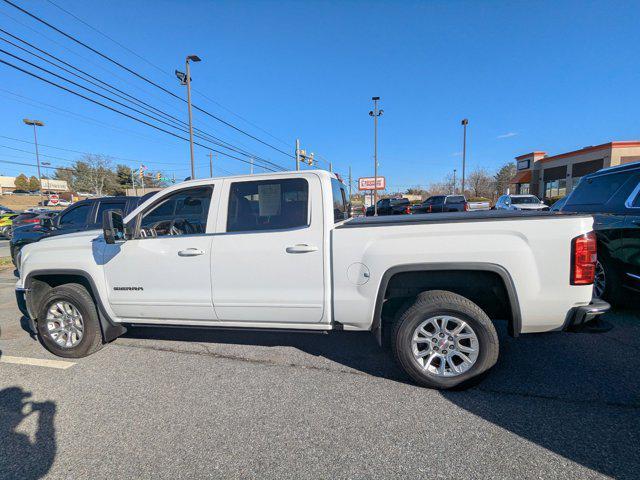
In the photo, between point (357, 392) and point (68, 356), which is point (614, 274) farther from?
point (68, 356)

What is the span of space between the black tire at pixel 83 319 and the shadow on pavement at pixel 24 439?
0.70 m

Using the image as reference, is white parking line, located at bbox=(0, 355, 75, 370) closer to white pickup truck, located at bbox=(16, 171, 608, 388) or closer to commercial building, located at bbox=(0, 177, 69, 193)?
white pickup truck, located at bbox=(16, 171, 608, 388)

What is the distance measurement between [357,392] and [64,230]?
761cm

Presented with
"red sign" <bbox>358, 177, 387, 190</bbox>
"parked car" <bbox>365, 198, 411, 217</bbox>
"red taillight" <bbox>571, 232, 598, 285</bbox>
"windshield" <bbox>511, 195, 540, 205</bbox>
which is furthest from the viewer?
"red sign" <bbox>358, 177, 387, 190</bbox>

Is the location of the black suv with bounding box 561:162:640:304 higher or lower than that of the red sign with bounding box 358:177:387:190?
lower

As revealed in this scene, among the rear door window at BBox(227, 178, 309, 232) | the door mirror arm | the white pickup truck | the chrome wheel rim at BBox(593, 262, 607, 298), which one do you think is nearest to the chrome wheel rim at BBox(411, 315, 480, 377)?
the white pickup truck

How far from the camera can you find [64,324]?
395cm

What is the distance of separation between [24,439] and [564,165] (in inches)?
1640

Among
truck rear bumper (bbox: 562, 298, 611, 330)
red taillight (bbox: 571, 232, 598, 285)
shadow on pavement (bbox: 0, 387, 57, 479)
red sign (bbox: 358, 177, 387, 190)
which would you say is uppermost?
red sign (bbox: 358, 177, 387, 190)

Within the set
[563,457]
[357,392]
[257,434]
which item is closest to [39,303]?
[257,434]

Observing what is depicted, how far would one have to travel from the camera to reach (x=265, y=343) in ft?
13.8

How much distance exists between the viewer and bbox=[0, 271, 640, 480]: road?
2223mm

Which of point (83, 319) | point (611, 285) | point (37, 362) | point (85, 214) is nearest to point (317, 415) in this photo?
point (83, 319)

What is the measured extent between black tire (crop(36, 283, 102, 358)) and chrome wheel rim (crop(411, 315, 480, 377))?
11.3 ft
